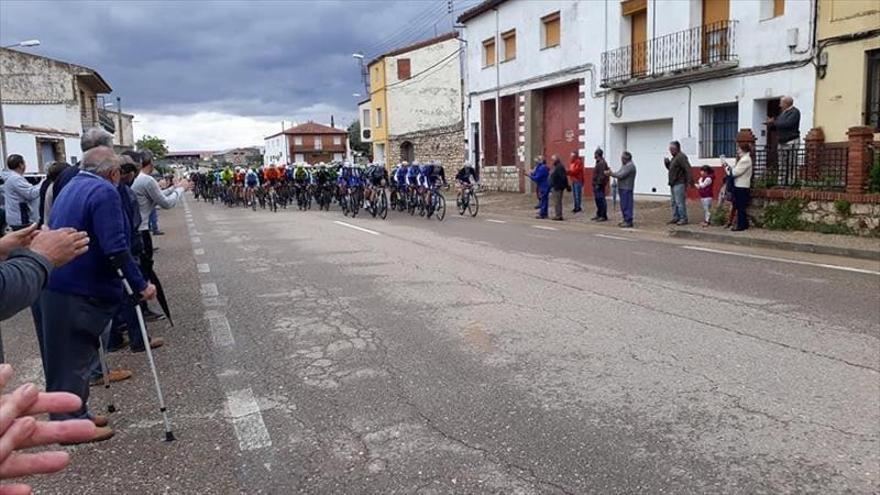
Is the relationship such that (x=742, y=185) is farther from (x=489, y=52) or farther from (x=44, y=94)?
(x=44, y=94)

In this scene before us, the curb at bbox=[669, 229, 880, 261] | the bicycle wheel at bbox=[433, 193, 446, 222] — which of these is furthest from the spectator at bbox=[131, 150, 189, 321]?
the bicycle wheel at bbox=[433, 193, 446, 222]

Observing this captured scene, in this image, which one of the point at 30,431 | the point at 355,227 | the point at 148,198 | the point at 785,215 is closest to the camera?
the point at 30,431

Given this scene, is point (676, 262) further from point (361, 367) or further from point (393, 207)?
point (393, 207)

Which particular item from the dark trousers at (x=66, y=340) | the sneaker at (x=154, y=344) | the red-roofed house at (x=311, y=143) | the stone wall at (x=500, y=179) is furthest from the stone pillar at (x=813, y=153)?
the red-roofed house at (x=311, y=143)

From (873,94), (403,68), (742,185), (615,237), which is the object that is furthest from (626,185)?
(403,68)

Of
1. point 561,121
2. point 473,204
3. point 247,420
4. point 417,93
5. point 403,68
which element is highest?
point 403,68

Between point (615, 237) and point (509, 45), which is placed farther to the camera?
point (509, 45)

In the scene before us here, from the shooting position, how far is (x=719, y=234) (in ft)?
45.2

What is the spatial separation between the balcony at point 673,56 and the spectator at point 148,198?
640 inches

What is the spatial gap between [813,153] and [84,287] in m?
13.6

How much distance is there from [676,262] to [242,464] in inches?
330

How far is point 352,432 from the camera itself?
4.38 metres

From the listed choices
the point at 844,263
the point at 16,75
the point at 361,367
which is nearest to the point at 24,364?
the point at 361,367

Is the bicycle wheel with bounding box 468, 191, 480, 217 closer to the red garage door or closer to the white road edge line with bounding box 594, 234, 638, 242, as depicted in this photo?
the red garage door
